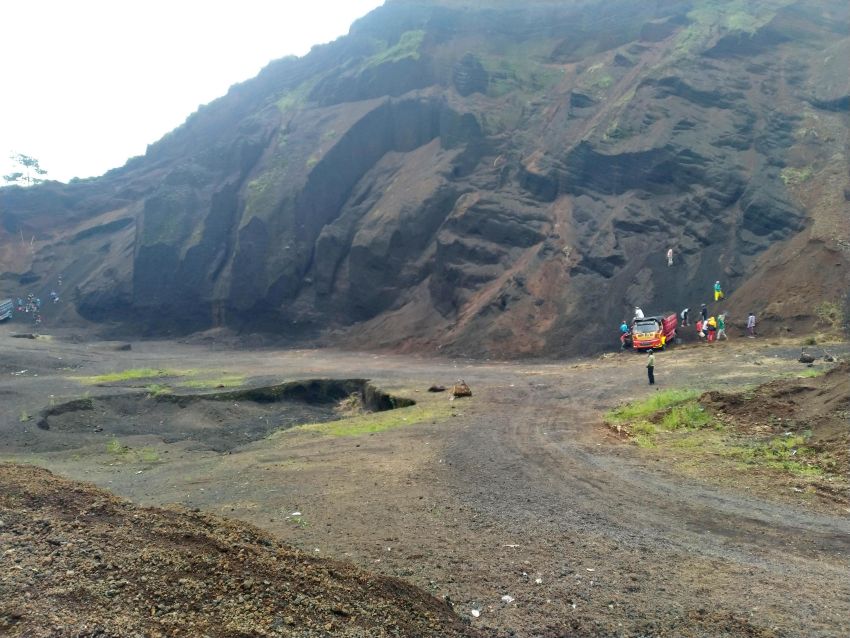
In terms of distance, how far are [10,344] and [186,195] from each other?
80.7 ft

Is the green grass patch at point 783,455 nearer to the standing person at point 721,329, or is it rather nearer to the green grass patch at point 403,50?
the standing person at point 721,329

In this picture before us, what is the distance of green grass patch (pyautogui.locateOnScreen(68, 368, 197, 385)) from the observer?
91.5ft

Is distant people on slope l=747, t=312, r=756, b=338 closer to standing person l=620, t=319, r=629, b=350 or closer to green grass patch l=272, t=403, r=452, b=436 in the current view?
standing person l=620, t=319, r=629, b=350

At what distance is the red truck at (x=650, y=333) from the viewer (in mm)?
28422

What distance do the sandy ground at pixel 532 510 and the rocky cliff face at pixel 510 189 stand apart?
15.2 metres

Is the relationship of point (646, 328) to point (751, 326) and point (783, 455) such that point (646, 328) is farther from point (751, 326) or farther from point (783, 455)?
point (783, 455)

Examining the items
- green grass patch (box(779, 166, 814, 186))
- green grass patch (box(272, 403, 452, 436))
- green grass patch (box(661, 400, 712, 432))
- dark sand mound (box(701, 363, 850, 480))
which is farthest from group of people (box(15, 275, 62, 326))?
dark sand mound (box(701, 363, 850, 480))

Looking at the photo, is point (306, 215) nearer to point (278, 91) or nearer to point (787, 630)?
point (278, 91)

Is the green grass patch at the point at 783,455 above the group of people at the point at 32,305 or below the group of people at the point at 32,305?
below

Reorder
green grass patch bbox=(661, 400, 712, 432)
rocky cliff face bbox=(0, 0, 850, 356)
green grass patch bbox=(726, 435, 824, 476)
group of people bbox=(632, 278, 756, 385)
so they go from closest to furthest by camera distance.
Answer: green grass patch bbox=(726, 435, 824, 476)
green grass patch bbox=(661, 400, 712, 432)
group of people bbox=(632, 278, 756, 385)
rocky cliff face bbox=(0, 0, 850, 356)

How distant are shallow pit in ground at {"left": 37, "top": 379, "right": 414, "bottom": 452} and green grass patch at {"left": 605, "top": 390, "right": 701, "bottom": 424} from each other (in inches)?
280

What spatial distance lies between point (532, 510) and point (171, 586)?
5.41 m

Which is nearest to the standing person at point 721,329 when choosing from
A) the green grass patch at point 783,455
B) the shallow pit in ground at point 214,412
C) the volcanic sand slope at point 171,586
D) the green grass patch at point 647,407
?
the green grass patch at point 647,407

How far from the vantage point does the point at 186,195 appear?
60.3 metres
